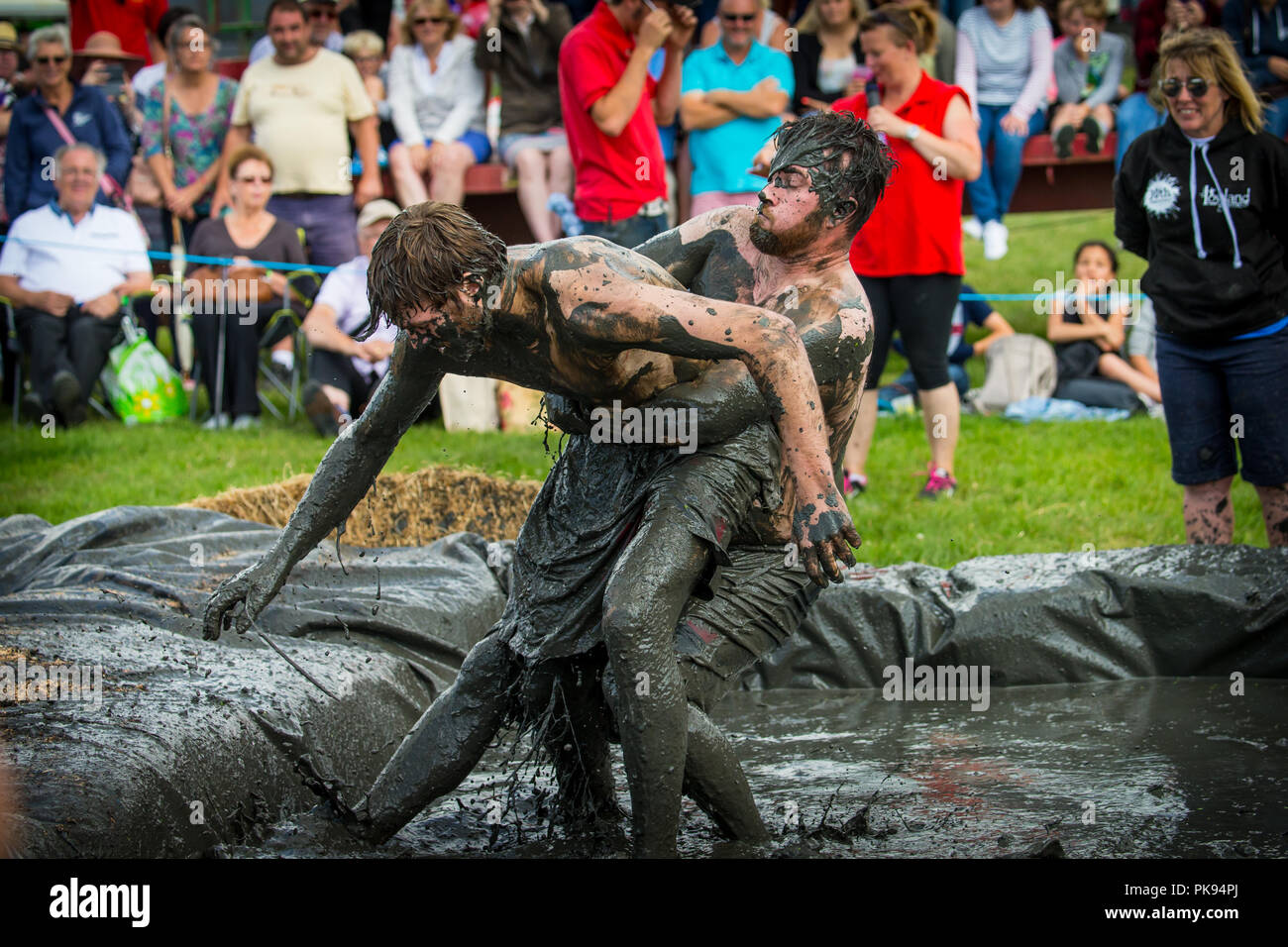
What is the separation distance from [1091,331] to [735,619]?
616 cm

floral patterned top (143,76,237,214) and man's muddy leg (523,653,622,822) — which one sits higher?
floral patterned top (143,76,237,214)

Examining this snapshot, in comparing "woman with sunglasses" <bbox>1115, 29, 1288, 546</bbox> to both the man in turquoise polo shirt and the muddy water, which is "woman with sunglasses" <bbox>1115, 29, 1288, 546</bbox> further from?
the man in turquoise polo shirt

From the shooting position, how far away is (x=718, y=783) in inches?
144

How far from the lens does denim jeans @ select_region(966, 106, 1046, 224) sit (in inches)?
375

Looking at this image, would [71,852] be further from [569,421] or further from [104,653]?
[569,421]

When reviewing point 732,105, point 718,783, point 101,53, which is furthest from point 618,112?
point 101,53

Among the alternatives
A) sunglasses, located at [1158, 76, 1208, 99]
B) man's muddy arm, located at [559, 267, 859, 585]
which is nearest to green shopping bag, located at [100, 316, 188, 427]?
sunglasses, located at [1158, 76, 1208, 99]

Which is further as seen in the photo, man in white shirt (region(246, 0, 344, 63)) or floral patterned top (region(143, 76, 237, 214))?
man in white shirt (region(246, 0, 344, 63))

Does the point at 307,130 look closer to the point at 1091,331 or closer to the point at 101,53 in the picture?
the point at 101,53

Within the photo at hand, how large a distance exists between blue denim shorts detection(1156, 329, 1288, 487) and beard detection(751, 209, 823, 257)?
2776mm

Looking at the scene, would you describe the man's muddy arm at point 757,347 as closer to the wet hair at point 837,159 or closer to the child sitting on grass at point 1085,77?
the wet hair at point 837,159

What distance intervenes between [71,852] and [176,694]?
87cm

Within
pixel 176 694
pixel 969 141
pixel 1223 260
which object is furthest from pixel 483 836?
pixel 969 141

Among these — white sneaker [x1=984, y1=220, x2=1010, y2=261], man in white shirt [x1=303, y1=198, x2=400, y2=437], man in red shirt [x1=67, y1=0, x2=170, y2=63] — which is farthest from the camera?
man in red shirt [x1=67, y1=0, x2=170, y2=63]
